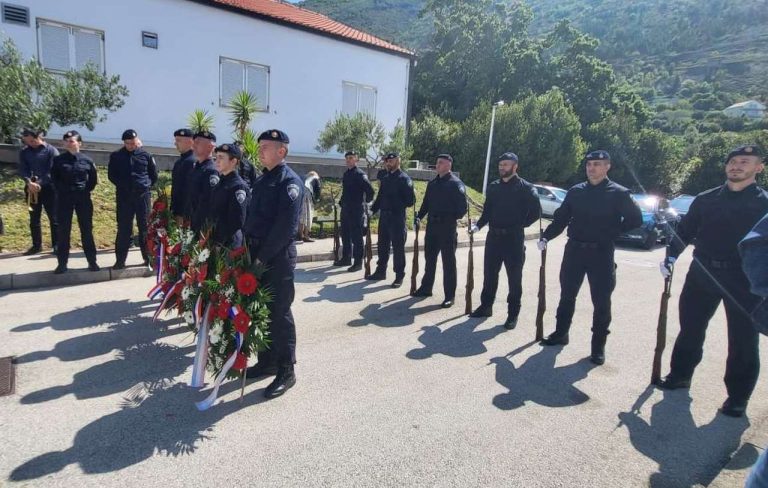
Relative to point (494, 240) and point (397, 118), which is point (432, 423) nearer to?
point (494, 240)

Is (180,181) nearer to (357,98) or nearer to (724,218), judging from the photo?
(724,218)

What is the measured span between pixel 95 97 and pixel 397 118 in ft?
39.2

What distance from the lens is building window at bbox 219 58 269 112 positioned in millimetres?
16016

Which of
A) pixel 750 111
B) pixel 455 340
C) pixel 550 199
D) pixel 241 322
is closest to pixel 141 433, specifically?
pixel 241 322

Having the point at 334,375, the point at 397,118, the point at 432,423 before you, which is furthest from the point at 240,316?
the point at 397,118

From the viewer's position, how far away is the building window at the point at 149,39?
14.3 metres

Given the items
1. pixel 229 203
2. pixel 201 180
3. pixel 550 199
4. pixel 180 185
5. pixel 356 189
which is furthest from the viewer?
pixel 550 199

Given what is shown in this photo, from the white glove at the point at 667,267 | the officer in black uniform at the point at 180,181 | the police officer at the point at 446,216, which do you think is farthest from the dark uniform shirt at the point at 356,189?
the white glove at the point at 667,267

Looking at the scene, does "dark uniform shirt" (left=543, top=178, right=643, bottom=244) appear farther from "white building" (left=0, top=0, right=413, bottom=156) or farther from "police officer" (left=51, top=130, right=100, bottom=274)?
"white building" (left=0, top=0, right=413, bottom=156)

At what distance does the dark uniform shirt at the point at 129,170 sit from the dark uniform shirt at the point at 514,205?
4.98 meters

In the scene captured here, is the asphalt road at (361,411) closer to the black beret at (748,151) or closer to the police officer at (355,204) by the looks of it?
the black beret at (748,151)

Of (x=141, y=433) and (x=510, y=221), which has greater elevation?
(x=510, y=221)

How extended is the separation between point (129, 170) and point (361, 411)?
5.23 metres

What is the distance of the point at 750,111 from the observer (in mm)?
73562
